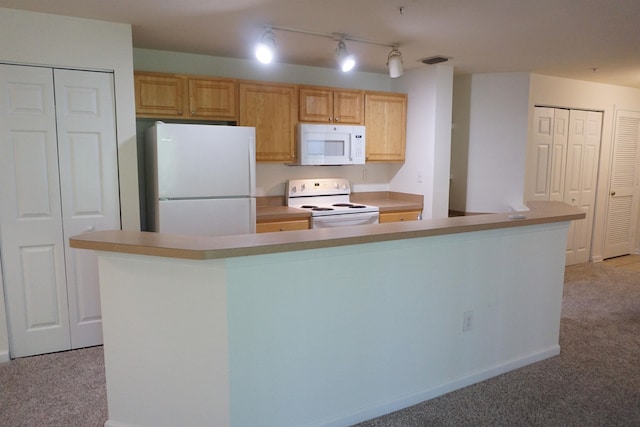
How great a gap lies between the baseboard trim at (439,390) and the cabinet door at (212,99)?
2.70 metres

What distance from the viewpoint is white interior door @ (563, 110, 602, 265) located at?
5453 millimetres

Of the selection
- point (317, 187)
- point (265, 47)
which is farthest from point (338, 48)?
point (317, 187)

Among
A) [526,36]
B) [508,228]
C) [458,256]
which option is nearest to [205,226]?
[458,256]

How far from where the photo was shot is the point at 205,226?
335 centimetres

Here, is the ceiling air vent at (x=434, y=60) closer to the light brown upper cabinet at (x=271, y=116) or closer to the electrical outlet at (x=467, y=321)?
the light brown upper cabinet at (x=271, y=116)

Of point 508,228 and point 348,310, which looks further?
point 508,228

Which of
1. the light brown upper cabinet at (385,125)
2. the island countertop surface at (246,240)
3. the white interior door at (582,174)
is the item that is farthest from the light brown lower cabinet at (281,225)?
the white interior door at (582,174)

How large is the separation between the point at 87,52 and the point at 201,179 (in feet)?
3.73

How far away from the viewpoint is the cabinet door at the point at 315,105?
4.26m

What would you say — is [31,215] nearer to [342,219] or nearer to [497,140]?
[342,219]

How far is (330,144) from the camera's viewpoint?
439 cm

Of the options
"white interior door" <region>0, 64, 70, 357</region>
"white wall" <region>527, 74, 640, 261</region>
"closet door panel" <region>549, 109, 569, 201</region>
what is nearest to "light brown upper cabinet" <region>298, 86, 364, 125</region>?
"white wall" <region>527, 74, 640, 261</region>

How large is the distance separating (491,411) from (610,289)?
123 inches

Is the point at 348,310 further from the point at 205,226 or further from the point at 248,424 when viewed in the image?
the point at 205,226
